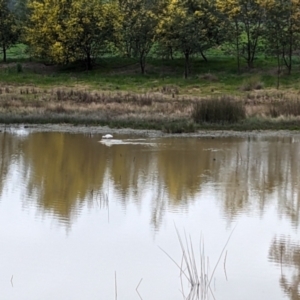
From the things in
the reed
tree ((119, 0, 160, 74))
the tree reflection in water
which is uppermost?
tree ((119, 0, 160, 74))

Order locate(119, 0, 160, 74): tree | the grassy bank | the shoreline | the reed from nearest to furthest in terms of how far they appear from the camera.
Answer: the reed, the shoreline, the grassy bank, locate(119, 0, 160, 74): tree

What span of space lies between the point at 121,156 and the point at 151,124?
248 inches

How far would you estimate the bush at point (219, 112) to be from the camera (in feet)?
75.9

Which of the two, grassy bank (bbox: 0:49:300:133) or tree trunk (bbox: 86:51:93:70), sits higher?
tree trunk (bbox: 86:51:93:70)

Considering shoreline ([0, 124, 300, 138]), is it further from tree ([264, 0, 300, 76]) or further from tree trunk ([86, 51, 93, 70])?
tree trunk ([86, 51, 93, 70])

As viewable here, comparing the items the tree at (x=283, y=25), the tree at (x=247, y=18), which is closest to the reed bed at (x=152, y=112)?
the tree at (x=283, y=25)

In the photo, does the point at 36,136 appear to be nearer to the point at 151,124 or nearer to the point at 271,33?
the point at 151,124

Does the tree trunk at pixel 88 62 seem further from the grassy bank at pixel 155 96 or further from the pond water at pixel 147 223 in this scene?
the pond water at pixel 147 223

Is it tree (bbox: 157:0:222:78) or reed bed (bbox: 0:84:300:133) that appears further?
tree (bbox: 157:0:222:78)

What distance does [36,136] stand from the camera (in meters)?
21.3

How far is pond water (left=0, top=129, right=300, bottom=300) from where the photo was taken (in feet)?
24.7

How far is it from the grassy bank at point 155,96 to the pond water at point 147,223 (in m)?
5.17

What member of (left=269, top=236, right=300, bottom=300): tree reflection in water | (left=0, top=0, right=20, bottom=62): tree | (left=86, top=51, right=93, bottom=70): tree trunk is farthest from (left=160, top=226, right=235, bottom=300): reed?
(left=0, top=0, right=20, bottom=62): tree

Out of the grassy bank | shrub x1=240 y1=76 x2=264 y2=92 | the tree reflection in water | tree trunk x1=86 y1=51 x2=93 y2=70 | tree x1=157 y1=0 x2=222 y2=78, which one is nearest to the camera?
the tree reflection in water
